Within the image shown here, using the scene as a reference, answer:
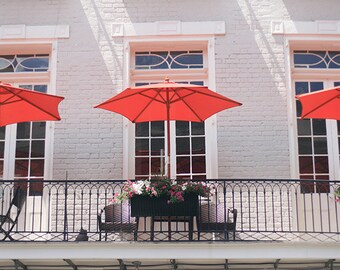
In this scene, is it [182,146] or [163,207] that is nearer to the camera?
[163,207]

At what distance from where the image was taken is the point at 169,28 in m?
10.4

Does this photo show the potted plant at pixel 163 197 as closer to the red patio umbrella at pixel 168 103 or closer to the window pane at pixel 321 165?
the red patio umbrella at pixel 168 103

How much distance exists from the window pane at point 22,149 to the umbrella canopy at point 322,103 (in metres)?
4.44

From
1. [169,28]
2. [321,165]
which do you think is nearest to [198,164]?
[321,165]

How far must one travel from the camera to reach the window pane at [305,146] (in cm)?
1020

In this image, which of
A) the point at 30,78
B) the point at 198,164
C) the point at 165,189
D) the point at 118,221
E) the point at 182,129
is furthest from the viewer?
the point at 30,78

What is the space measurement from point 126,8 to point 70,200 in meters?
3.37

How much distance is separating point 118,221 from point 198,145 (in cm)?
222

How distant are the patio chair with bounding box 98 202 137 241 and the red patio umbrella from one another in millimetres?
1113

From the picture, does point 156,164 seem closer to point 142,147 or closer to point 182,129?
point 142,147

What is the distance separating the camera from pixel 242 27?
10461 millimetres

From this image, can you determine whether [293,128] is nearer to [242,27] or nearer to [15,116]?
[242,27]

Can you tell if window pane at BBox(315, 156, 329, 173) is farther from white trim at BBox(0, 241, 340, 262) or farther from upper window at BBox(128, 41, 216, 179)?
white trim at BBox(0, 241, 340, 262)

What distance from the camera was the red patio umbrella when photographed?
8547mm
